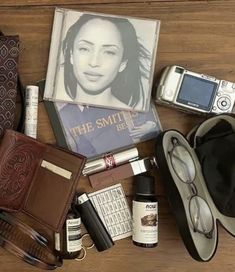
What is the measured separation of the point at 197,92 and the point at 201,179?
0.45 ft

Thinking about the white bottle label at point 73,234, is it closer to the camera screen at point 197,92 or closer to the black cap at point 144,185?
the black cap at point 144,185

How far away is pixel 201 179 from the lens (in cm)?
89

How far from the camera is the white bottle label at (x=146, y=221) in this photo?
878 mm

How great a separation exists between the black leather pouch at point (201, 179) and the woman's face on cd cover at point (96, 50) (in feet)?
0.48

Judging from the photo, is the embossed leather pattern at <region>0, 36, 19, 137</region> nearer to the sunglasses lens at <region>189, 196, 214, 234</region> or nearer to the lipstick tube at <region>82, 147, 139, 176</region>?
the lipstick tube at <region>82, 147, 139, 176</region>

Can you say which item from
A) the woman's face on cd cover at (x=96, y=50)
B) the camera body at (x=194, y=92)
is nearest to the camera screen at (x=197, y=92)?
the camera body at (x=194, y=92)

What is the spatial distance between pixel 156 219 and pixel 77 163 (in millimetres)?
157

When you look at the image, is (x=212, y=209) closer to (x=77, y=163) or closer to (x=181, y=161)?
(x=181, y=161)

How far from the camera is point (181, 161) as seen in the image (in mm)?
882

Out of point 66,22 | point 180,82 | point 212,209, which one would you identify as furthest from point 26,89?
point 212,209

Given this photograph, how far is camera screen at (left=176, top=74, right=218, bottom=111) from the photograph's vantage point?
2.89ft

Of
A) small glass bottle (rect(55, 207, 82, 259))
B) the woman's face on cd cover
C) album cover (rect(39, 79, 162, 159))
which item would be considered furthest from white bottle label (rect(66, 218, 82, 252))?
the woman's face on cd cover

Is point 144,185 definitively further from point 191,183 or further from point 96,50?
point 96,50

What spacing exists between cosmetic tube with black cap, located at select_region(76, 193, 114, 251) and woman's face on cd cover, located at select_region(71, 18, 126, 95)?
19cm
